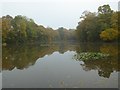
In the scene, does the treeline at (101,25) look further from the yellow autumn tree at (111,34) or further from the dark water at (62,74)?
the dark water at (62,74)

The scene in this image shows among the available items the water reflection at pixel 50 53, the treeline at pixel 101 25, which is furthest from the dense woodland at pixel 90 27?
the water reflection at pixel 50 53

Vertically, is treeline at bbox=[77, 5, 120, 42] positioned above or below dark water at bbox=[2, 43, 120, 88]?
above

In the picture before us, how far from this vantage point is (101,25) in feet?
225

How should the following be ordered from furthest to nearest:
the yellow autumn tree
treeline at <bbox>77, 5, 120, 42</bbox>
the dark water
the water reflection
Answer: treeline at <bbox>77, 5, 120, 42</bbox> < the yellow autumn tree < the water reflection < the dark water

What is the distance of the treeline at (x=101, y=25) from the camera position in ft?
186

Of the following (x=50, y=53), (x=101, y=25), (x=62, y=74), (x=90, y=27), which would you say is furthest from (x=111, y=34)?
(x=62, y=74)

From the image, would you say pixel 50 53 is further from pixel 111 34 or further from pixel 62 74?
pixel 62 74

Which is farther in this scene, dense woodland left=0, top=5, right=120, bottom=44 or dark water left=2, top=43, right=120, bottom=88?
dense woodland left=0, top=5, right=120, bottom=44

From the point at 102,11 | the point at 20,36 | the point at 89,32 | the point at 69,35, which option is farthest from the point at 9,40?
the point at 69,35

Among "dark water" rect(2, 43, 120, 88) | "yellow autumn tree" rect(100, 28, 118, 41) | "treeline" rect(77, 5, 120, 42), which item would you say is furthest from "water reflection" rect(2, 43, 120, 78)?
"treeline" rect(77, 5, 120, 42)

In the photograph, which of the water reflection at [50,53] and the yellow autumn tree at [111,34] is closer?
the water reflection at [50,53]

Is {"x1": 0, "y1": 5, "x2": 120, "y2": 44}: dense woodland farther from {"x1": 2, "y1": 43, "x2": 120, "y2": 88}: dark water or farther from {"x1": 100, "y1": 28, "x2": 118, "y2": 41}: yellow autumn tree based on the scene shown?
{"x1": 2, "y1": 43, "x2": 120, "y2": 88}: dark water

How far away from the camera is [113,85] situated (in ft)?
39.0

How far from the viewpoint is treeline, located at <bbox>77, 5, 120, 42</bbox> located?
5666 cm
